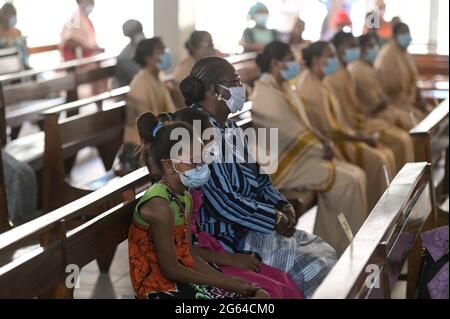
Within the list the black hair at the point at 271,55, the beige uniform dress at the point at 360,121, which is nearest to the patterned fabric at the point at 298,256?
the black hair at the point at 271,55

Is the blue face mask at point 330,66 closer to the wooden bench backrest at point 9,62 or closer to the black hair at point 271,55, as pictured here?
the black hair at point 271,55

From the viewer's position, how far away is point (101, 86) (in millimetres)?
7348

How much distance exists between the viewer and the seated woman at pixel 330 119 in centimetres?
532

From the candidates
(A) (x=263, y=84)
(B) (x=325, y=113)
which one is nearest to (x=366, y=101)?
(B) (x=325, y=113)

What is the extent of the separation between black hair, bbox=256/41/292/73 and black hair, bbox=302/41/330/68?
634mm

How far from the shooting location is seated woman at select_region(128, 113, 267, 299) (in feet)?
8.83

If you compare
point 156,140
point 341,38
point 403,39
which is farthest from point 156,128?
point 403,39

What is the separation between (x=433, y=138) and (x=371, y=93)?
1804mm

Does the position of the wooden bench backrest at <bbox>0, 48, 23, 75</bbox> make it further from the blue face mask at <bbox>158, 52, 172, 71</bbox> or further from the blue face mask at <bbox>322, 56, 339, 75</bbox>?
the blue face mask at <bbox>322, 56, 339, 75</bbox>

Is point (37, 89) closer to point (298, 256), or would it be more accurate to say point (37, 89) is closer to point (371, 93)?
point (371, 93)

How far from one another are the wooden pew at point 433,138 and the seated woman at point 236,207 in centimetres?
110

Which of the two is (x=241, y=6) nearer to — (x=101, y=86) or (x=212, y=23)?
(x=212, y=23)

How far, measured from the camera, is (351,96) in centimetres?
618
